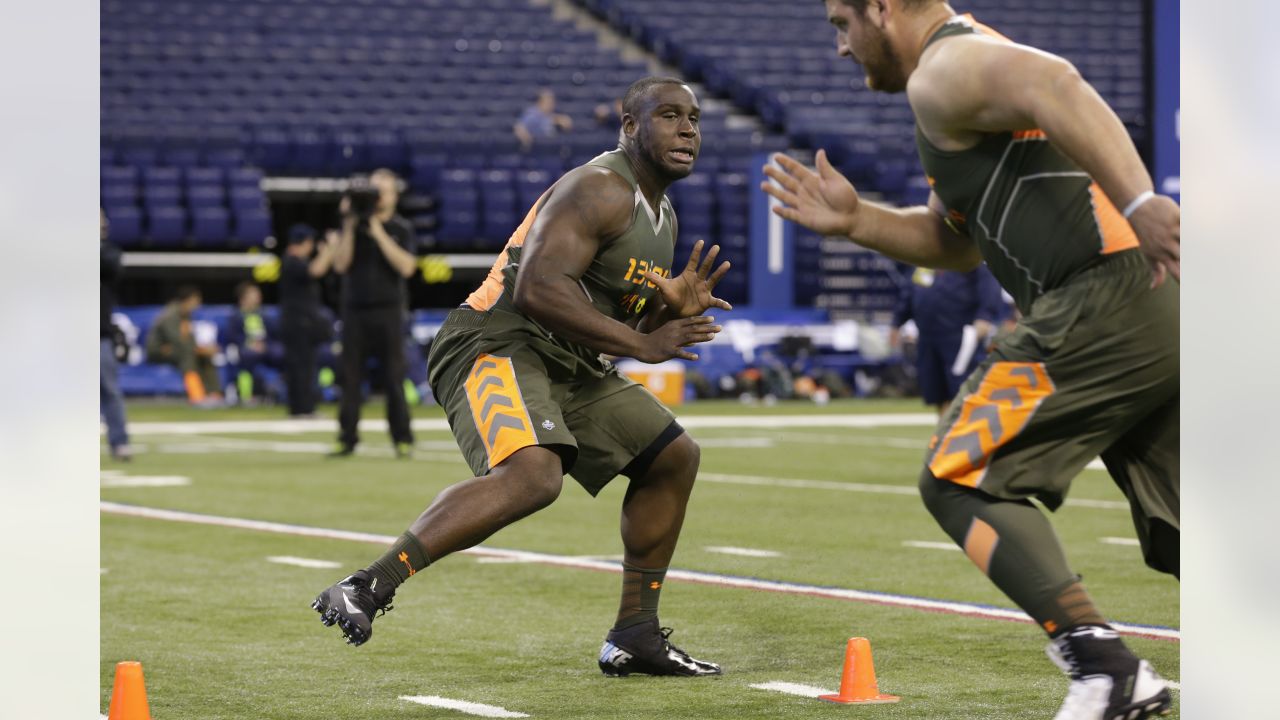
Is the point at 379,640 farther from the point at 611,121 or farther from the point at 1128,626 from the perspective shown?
the point at 611,121

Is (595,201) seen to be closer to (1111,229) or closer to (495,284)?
(495,284)

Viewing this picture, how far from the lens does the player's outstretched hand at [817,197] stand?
4707mm

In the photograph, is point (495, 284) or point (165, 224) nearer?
point (495, 284)

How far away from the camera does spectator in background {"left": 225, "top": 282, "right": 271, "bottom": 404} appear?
24.4 meters

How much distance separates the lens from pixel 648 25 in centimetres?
3397

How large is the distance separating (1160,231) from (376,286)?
448 inches

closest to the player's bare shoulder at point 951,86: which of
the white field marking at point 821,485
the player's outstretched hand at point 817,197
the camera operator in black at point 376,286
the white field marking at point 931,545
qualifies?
the player's outstretched hand at point 817,197

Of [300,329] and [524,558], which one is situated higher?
[524,558]

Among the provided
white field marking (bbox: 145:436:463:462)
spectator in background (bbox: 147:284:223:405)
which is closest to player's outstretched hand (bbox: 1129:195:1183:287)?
white field marking (bbox: 145:436:463:462)

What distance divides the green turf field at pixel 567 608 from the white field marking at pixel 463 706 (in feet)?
0.16

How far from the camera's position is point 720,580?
26.7 feet

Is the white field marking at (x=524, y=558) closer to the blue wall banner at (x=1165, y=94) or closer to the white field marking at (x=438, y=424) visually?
the blue wall banner at (x=1165, y=94)

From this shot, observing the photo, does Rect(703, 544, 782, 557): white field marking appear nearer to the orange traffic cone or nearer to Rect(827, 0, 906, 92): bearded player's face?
the orange traffic cone

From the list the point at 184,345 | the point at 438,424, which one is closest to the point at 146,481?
the point at 438,424
